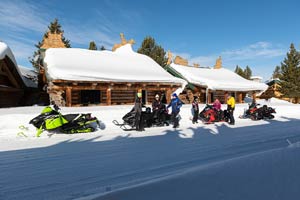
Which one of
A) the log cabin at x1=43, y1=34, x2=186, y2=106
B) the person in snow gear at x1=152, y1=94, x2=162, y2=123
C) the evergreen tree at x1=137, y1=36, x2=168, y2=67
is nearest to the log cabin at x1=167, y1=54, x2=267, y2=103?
the log cabin at x1=43, y1=34, x2=186, y2=106

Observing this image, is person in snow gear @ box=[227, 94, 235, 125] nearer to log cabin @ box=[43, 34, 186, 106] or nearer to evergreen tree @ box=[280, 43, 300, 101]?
log cabin @ box=[43, 34, 186, 106]

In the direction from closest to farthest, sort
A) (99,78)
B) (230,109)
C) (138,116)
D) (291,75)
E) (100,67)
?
Answer: (138,116) → (230,109) → (99,78) → (100,67) → (291,75)

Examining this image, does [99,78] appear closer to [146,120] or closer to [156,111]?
[156,111]

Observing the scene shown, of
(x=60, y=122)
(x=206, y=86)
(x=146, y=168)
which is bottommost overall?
(x=146, y=168)

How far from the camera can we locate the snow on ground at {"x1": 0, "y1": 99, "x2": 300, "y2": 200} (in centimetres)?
293

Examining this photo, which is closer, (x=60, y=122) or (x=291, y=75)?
(x=60, y=122)

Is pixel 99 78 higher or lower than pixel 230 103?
higher

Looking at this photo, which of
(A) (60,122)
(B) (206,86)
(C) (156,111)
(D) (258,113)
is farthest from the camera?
(B) (206,86)

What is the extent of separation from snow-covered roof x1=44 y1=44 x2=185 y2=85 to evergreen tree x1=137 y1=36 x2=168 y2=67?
12.1 m

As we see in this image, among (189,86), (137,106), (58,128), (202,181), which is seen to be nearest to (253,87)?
(189,86)

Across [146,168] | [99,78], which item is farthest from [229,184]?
[99,78]

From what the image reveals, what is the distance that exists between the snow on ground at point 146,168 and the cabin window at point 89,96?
32.8 ft

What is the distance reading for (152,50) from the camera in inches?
1337

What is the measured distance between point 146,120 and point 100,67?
8.32 meters
